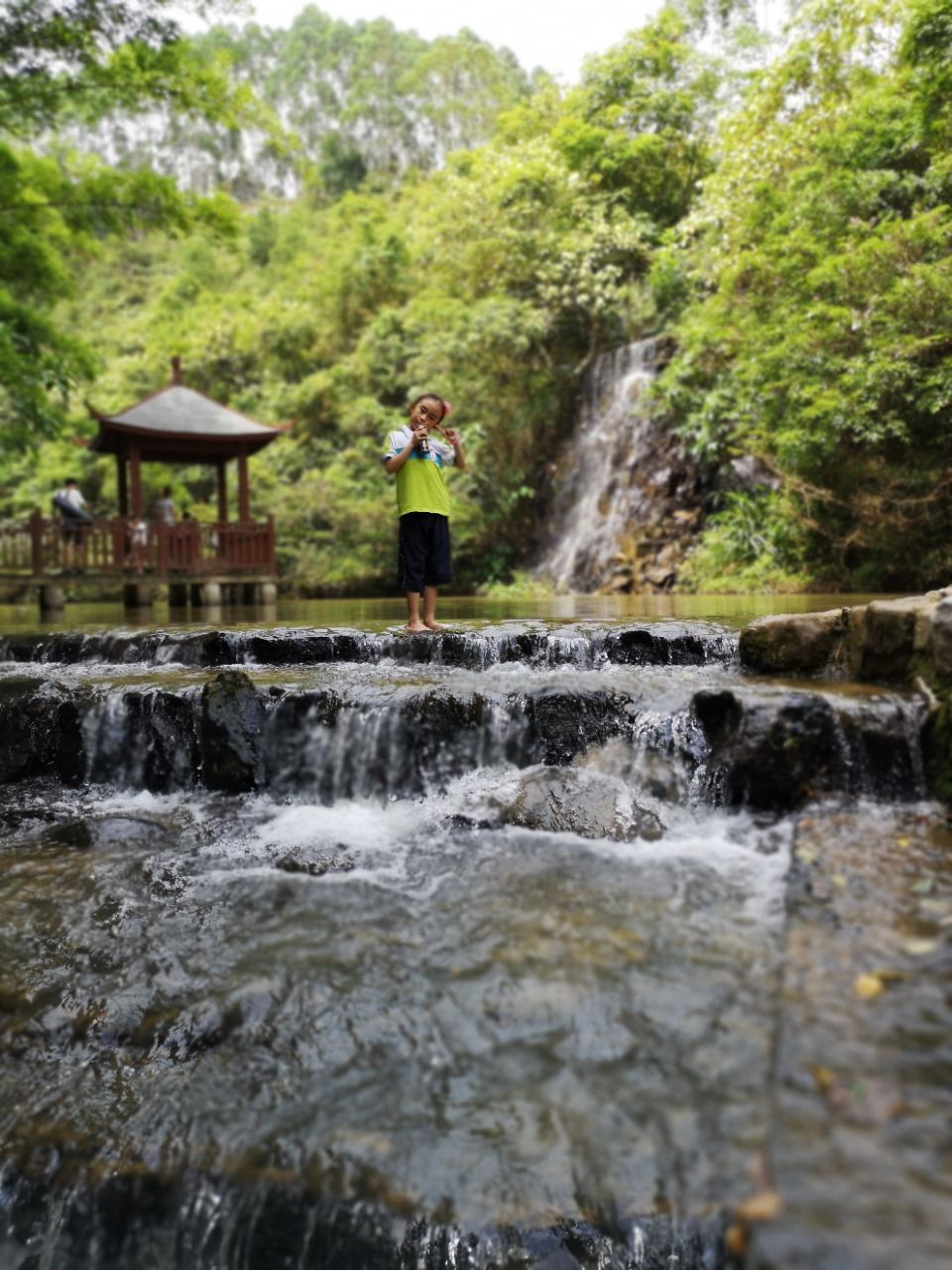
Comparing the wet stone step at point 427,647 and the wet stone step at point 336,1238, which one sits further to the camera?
the wet stone step at point 427,647

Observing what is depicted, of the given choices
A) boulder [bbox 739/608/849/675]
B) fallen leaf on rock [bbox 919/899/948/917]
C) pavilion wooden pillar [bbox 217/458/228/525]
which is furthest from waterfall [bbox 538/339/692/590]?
fallen leaf on rock [bbox 919/899/948/917]

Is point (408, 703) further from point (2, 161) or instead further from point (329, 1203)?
point (2, 161)

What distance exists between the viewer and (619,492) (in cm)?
1586

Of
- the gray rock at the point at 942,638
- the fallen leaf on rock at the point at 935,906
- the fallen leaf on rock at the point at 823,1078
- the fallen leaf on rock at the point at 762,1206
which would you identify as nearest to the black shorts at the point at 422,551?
the gray rock at the point at 942,638

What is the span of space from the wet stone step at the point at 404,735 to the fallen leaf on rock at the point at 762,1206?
2.44 m

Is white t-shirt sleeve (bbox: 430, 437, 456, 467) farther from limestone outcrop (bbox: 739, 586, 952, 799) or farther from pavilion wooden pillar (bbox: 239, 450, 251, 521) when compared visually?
pavilion wooden pillar (bbox: 239, 450, 251, 521)

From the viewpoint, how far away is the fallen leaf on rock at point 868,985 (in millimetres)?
1806

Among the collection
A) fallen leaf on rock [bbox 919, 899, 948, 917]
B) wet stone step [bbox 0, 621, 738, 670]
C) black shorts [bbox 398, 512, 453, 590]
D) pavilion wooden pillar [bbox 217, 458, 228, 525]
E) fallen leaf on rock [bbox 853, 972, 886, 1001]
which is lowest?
fallen leaf on rock [bbox 853, 972, 886, 1001]

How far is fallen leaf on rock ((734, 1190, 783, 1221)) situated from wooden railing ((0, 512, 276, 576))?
502 inches

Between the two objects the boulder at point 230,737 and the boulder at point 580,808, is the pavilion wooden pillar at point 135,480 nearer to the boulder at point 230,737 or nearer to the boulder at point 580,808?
the boulder at point 230,737

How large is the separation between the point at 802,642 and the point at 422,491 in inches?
112

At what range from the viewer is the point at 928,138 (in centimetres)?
1010

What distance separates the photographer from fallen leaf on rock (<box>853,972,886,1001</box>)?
5.92 feet

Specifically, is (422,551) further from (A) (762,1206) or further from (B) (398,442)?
(A) (762,1206)
